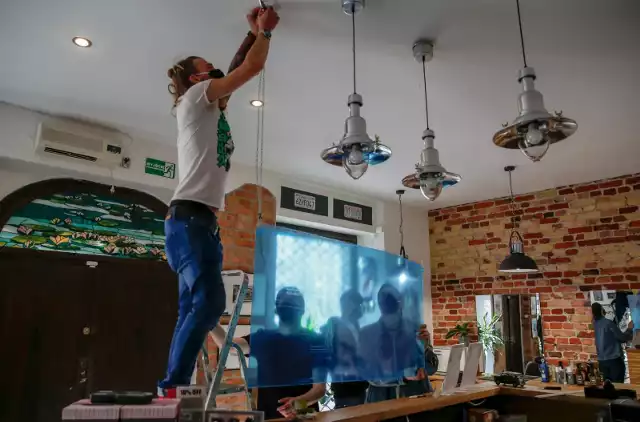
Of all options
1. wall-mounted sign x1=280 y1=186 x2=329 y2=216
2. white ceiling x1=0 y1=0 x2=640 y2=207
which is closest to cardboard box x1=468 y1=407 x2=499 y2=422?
white ceiling x1=0 y1=0 x2=640 y2=207

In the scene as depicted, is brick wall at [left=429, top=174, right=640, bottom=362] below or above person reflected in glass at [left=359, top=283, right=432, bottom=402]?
above

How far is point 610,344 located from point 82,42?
5.19m

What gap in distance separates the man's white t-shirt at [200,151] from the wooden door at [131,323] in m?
2.53

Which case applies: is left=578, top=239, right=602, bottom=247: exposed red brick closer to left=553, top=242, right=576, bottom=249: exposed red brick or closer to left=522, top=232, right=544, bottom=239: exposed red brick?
left=553, top=242, right=576, bottom=249: exposed red brick

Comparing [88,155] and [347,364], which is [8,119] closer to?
[88,155]

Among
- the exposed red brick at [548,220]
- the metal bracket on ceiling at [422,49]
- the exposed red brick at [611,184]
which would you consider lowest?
the exposed red brick at [548,220]

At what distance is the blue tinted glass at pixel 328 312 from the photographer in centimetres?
162

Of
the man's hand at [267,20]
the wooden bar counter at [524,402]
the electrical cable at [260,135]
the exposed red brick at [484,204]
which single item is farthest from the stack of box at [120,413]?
the exposed red brick at [484,204]

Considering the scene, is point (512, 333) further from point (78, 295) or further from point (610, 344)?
point (78, 295)

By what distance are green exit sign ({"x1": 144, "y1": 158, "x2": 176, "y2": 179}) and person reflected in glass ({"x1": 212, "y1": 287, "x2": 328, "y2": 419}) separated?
2439 mm

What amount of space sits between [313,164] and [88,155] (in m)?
1.92

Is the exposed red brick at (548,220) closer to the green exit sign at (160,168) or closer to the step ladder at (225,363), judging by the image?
the green exit sign at (160,168)

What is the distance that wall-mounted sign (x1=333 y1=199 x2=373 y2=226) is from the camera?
17.8 feet

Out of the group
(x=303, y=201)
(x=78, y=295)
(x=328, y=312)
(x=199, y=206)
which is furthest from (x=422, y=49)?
(x=78, y=295)
